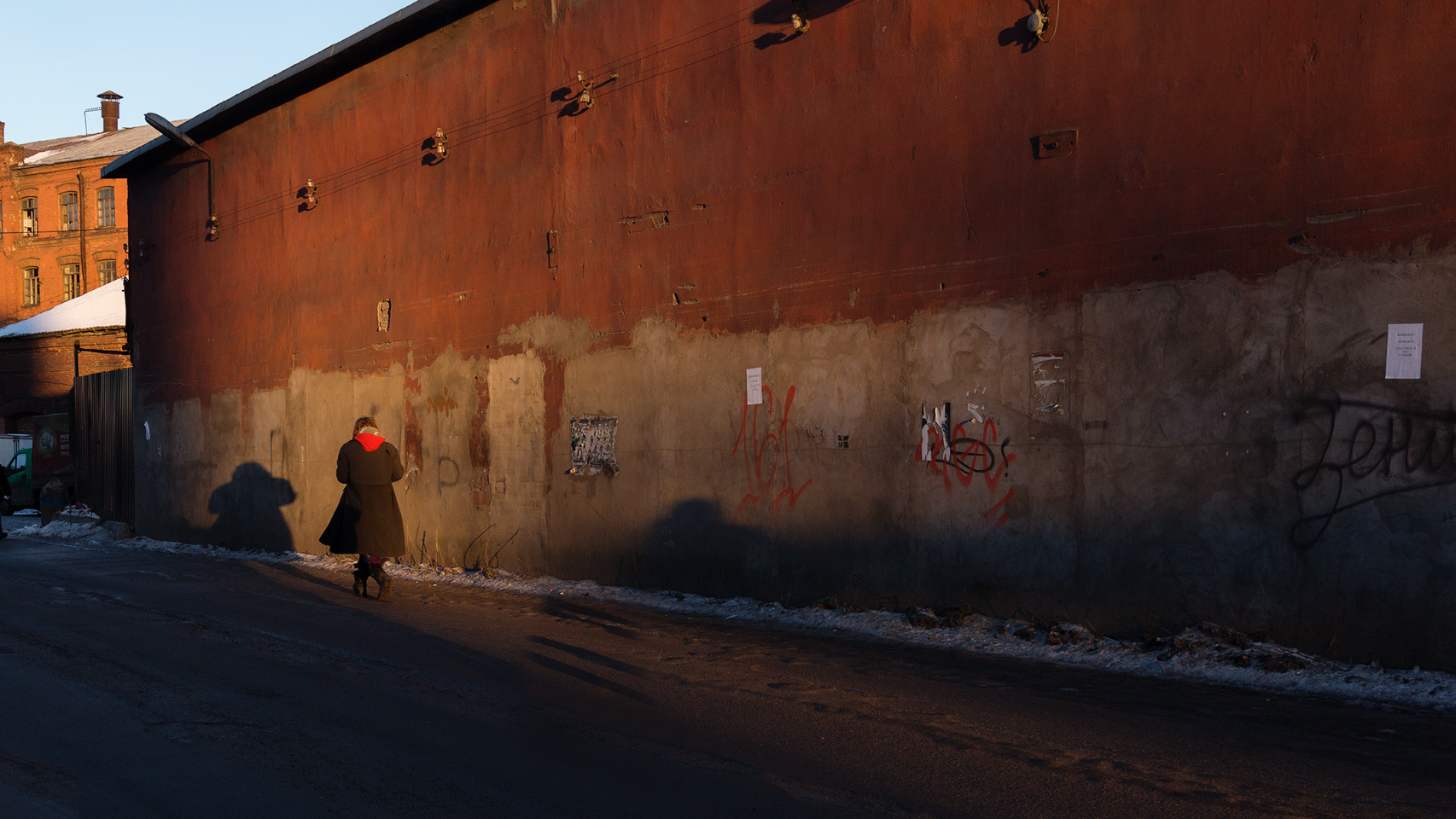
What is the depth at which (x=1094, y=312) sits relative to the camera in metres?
8.24

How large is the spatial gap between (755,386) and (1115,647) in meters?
4.28

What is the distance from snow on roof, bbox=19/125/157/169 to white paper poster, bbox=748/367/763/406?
165ft

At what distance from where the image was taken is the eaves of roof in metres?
14.5

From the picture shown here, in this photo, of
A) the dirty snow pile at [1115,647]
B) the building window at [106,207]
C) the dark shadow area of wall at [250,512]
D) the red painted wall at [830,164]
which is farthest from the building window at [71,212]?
the dirty snow pile at [1115,647]

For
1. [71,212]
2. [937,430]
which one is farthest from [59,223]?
[937,430]

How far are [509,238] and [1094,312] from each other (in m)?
7.79

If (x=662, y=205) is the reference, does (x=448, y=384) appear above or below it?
below

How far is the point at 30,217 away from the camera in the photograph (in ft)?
177

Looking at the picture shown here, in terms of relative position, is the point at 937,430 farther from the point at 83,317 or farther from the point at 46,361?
the point at 46,361

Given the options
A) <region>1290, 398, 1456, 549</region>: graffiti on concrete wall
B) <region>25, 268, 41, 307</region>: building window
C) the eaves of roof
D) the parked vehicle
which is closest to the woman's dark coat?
the eaves of roof

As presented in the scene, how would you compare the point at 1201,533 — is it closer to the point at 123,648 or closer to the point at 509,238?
the point at 123,648

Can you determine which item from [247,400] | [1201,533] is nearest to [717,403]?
[1201,533]

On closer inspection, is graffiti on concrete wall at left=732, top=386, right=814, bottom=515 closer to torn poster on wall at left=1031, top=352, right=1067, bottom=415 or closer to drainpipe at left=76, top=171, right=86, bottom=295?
torn poster on wall at left=1031, top=352, right=1067, bottom=415

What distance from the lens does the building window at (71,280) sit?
5316 centimetres
